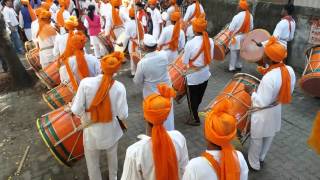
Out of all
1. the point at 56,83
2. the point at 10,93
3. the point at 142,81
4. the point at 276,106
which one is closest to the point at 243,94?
the point at 276,106

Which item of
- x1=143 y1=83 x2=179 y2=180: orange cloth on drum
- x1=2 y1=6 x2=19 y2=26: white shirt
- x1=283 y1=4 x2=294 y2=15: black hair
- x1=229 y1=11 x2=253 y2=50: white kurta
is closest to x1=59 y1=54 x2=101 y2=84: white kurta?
x1=143 y1=83 x2=179 y2=180: orange cloth on drum

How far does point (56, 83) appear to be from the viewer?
6164 mm

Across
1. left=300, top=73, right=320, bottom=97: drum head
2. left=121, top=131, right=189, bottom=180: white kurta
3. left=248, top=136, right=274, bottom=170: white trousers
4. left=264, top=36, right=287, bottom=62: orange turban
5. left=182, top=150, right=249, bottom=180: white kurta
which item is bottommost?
left=248, top=136, right=274, bottom=170: white trousers

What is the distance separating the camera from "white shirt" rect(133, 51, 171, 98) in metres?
4.77

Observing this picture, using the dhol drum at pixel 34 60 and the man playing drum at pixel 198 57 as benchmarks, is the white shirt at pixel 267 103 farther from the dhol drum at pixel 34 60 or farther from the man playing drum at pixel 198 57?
the dhol drum at pixel 34 60

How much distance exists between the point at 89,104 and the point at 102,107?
0.53 feet

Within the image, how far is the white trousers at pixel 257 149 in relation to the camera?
4.47 meters

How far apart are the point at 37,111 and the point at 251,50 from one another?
4951 millimetres

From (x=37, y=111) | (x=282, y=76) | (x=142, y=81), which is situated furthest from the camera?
(x=37, y=111)

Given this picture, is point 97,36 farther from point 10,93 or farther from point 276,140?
point 276,140

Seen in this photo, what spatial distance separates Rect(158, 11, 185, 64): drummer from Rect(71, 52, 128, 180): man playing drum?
3.29 metres

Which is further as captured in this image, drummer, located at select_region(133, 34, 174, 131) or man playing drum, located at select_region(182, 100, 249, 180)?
drummer, located at select_region(133, 34, 174, 131)

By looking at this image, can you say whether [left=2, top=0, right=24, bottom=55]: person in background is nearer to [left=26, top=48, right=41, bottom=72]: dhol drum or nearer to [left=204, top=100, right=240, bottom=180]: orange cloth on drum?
[left=26, top=48, right=41, bottom=72]: dhol drum

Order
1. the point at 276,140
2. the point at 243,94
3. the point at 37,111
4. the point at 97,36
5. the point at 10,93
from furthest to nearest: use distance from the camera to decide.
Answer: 1. the point at 97,36
2. the point at 10,93
3. the point at 37,111
4. the point at 276,140
5. the point at 243,94
